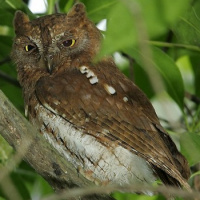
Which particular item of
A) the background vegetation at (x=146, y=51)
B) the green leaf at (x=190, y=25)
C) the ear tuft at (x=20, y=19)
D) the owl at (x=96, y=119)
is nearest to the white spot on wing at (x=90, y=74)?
the owl at (x=96, y=119)

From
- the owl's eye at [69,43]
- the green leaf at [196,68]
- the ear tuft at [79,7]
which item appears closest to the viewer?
the ear tuft at [79,7]

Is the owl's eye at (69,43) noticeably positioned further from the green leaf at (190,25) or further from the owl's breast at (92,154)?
the green leaf at (190,25)

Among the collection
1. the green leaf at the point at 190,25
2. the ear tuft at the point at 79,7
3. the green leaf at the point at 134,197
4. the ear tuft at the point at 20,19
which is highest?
the green leaf at the point at 190,25

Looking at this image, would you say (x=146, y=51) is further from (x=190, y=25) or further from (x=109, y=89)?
(x=109, y=89)

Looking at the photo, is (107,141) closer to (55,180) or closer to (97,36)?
(55,180)

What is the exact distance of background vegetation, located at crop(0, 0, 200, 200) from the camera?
988 mm

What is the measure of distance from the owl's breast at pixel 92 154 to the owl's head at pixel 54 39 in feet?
1.45

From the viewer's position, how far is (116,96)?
114 inches

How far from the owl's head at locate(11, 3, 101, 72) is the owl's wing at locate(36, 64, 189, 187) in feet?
0.71

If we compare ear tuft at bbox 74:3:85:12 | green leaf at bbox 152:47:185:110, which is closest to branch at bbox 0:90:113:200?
green leaf at bbox 152:47:185:110

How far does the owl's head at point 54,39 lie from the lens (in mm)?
3188

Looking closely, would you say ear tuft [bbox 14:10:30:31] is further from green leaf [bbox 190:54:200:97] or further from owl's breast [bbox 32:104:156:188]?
green leaf [bbox 190:54:200:97]

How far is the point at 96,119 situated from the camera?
110 inches

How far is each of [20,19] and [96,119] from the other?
0.92 meters
